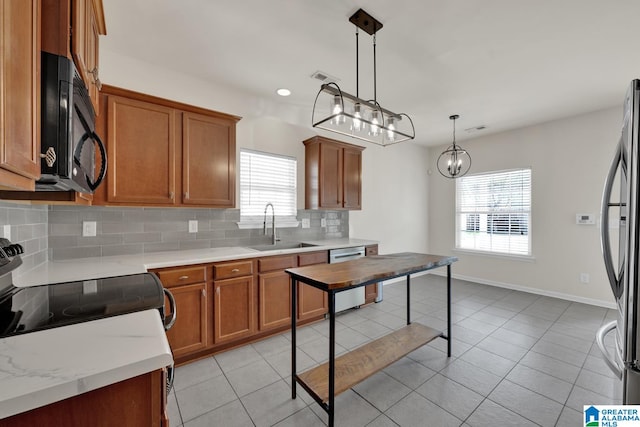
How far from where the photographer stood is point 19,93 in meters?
0.78

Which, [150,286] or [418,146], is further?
[418,146]

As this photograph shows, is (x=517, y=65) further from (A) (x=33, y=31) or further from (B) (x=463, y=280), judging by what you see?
(B) (x=463, y=280)

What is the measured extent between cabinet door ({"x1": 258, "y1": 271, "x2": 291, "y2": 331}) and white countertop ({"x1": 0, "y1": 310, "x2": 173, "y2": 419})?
178cm

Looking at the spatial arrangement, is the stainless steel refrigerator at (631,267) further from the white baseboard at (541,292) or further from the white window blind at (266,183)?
the white baseboard at (541,292)

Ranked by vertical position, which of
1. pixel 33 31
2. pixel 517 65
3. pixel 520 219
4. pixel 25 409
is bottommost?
pixel 25 409

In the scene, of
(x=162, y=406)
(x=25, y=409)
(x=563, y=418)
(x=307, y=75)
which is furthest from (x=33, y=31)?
(x=563, y=418)

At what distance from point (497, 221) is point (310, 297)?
12.8ft

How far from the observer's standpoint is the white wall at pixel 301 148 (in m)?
2.63

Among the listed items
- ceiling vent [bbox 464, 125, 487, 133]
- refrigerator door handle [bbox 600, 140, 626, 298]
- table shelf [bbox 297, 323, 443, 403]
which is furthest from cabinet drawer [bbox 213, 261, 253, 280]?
ceiling vent [bbox 464, 125, 487, 133]

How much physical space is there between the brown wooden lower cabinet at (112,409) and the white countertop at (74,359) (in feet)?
0.17

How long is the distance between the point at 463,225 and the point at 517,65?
3.33 metres

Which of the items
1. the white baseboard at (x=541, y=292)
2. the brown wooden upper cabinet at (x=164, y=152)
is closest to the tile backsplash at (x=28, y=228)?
the brown wooden upper cabinet at (x=164, y=152)

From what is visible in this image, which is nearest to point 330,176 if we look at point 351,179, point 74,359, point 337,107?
point 351,179

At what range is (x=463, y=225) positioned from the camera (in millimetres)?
5359
